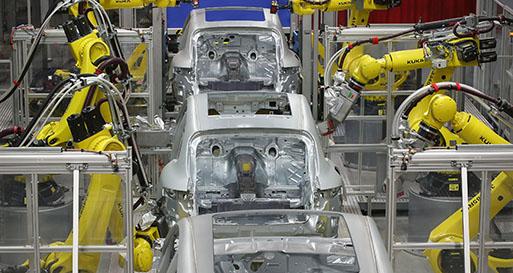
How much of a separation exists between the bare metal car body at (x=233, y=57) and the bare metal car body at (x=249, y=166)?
10.0 ft

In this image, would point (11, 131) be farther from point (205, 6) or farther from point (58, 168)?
point (205, 6)

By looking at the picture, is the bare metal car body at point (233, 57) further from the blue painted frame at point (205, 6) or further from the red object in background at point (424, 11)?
the red object in background at point (424, 11)

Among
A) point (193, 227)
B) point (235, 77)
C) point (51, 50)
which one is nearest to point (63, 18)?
point (51, 50)

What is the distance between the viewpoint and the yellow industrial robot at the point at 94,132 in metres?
7.82

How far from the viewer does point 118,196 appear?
26.5ft

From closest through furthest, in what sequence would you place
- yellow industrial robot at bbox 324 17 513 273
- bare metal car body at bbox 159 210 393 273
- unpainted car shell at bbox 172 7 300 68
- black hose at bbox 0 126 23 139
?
bare metal car body at bbox 159 210 393 273, yellow industrial robot at bbox 324 17 513 273, black hose at bbox 0 126 23 139, unpainted car shell at bbox 172 7 300 68

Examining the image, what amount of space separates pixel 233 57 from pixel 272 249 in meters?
7.57

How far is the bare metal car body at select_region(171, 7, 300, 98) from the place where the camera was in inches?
515

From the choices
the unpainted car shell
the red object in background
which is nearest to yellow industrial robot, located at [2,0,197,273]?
the unpainted car shell

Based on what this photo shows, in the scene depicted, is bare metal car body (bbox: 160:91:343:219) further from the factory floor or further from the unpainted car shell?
the unpainted car shell

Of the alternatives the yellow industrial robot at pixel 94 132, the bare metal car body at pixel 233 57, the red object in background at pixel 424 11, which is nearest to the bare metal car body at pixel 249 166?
the yellow industrial robot at pixel 94 132

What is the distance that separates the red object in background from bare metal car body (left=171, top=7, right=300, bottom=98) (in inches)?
130

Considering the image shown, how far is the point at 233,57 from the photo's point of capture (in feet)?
44.4

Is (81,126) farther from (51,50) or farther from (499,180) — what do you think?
(51,50)
